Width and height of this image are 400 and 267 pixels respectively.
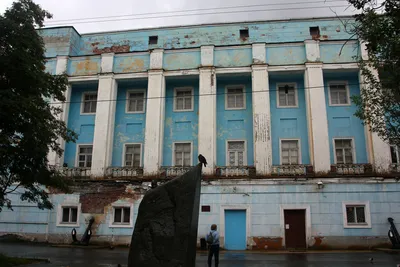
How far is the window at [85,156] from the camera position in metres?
21.3

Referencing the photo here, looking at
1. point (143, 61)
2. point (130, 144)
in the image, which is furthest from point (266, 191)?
point (143, 61)

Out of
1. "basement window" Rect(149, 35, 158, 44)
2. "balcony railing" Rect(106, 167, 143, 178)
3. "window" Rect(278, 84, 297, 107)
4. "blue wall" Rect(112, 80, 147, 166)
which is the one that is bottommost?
→ "balcony railing" Rect(106, 167, 143, 178)

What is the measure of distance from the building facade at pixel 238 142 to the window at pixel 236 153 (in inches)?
2.3

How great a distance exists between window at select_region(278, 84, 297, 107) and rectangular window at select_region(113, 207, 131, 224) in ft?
35.1

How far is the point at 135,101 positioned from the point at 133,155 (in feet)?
11.5

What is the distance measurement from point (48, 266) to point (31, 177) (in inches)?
113

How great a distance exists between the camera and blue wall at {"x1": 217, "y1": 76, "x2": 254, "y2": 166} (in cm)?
2019

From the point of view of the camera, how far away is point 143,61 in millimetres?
21453

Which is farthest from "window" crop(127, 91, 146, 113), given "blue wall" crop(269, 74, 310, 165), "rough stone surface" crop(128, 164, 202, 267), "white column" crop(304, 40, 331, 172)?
"rough stone surface" crop(128, 164, 202, 267)

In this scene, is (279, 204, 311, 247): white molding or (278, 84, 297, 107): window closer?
(279, 204, 311, 247): white molding

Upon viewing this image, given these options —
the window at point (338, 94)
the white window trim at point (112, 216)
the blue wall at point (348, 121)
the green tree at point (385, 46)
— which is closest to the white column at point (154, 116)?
the white window trim at point (112, 216)

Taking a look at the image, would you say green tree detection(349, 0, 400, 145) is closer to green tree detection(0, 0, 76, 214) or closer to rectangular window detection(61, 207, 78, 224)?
→ green tree detection(0, 0, 76, 214)

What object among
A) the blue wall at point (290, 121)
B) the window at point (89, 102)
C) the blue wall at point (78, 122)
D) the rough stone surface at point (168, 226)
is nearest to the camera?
the rough stone surface at point (168, 226)

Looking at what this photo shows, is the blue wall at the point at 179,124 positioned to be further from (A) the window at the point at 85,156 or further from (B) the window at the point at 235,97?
(A) the window at the point at 85,156
